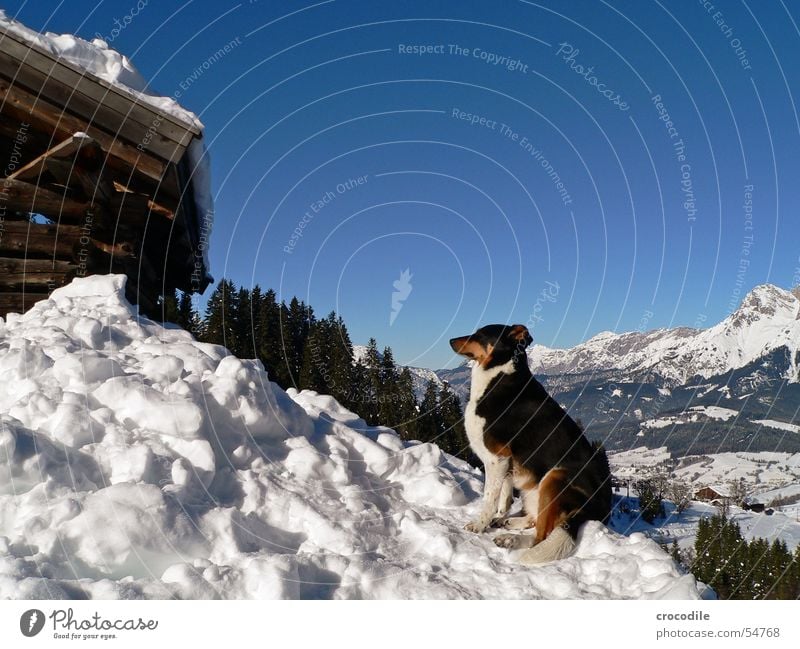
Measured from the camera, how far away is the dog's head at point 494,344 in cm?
519

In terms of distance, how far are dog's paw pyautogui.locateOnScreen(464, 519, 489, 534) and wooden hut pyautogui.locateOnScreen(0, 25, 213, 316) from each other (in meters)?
6.39

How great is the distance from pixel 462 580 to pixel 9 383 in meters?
4.84

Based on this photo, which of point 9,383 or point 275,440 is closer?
point 9,383

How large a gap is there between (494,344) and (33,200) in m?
7.78

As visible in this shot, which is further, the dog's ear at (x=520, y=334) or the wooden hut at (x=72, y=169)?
the wooden hut at (x=72, y=169)

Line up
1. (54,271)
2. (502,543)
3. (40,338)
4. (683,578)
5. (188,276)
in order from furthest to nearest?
(188,276)
(54,271)
(40,338)
(502,543)
(683,578)

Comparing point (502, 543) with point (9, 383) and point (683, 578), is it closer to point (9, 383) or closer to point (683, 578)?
point (683, 578)

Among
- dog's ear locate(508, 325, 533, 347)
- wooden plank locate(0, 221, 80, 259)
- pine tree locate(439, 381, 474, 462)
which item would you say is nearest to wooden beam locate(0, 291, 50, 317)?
wooden plank locate(0, 221, 80, 259)

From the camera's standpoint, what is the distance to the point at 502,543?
4387mm

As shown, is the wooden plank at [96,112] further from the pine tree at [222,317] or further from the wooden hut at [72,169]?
the pine tree at [222,317]

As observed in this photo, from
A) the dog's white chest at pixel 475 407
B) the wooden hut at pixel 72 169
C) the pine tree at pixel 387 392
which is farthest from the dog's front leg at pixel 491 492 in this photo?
the pine tree at pixel 387 392

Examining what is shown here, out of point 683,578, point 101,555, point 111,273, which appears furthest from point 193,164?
point 683,578

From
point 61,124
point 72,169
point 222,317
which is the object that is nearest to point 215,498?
point 72,169

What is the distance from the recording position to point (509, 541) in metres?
4.38
